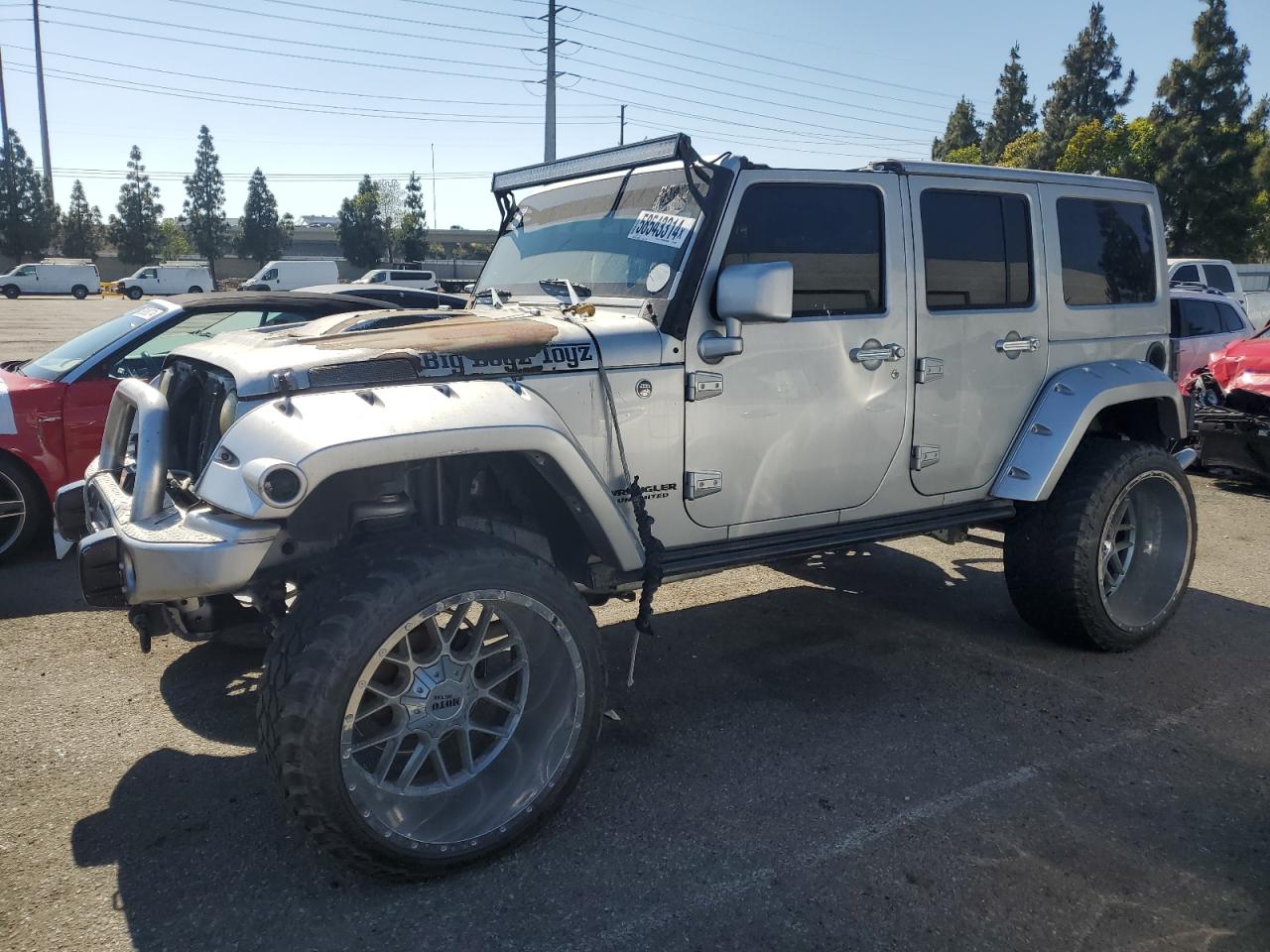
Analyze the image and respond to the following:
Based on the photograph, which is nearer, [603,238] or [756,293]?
[756,293]

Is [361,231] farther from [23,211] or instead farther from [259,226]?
[23,211]

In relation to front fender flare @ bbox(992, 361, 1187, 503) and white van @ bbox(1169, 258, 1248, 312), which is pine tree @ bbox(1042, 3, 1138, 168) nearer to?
white van @ bbox(1169, 258, 1248, 312)

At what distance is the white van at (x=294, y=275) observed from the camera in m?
38.5

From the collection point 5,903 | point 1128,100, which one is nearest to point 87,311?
point 5,903

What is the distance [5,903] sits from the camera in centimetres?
268

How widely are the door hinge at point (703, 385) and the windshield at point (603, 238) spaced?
0.33m

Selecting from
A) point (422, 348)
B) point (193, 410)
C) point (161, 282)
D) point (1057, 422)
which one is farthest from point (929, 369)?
point (161, 282)

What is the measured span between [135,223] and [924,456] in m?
81.5

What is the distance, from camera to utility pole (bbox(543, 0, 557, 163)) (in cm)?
2892

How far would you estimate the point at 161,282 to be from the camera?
49.5 metres

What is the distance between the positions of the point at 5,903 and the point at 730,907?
6.73 ft

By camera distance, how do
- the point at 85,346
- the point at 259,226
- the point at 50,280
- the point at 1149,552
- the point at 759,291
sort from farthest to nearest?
the point at 259,226 < the point at 50,280 < the point at 85,346 < the point at 1149,552 < the point at 759,291

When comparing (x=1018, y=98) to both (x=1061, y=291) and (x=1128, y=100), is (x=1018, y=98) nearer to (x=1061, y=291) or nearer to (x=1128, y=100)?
(x=1128, y=100)

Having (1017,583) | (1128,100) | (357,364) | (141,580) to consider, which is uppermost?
(1128,100)
